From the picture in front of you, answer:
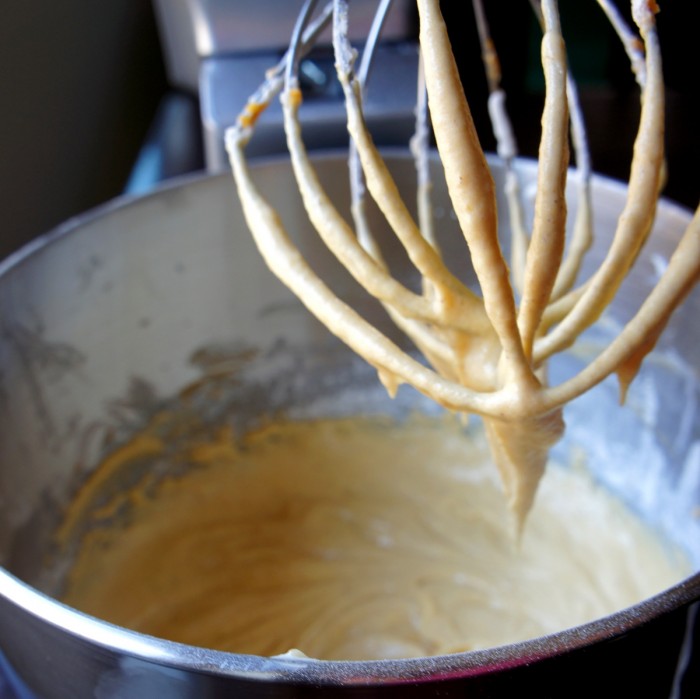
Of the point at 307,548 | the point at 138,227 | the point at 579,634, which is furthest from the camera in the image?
the point at 307,548

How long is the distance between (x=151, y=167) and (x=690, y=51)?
825mm

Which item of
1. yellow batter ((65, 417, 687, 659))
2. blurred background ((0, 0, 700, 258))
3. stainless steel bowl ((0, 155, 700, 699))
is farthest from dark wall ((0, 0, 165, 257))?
yellow batter ((65, 417, 687, 659))

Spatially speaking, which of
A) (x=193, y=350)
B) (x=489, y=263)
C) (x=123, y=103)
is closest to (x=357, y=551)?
(x=193, y=350)

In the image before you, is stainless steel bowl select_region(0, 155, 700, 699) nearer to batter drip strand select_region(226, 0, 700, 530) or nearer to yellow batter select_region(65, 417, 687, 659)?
yellow batter select_region(65, 417, 687, 659)

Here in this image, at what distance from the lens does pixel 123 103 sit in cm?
121

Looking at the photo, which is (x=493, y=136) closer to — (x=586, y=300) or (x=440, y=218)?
(x=440, y=218)

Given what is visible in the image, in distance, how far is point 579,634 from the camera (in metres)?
0.36

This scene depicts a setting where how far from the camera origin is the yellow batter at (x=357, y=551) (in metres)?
0.83

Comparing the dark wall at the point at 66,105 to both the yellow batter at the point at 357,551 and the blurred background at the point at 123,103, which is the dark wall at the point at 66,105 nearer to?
the blurred background at the point at 123,103

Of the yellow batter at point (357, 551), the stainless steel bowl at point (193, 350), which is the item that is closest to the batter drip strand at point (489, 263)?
the stainless steel bowl at point (193, 350)

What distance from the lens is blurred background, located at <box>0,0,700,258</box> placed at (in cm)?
90

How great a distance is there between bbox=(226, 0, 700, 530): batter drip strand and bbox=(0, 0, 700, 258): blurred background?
0.41m

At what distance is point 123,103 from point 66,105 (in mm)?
218

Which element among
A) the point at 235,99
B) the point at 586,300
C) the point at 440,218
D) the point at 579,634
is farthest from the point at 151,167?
the point at 579,634
